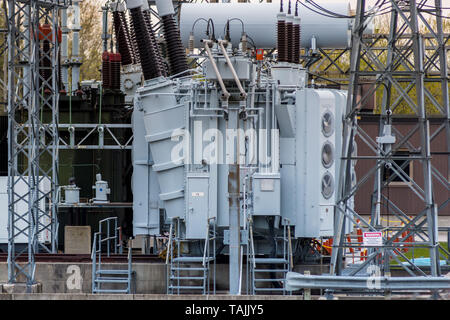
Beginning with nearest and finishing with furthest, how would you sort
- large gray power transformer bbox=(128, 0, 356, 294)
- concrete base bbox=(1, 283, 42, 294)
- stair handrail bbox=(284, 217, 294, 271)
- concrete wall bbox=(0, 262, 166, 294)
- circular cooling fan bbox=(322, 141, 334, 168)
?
stair handrail bbox=(284, 217, 294, 271) < concrete base bbox=(1, 283, 42, 294) < large gray power transformer bbox=(128, 0, 356, 294) < circular cooling fan bbox=(322, 141, 334, 168) < concrete wall bbox=(0, 262, 166, 294)

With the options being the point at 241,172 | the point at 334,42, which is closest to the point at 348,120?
the point at 241,172

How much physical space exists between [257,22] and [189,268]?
13.2 m

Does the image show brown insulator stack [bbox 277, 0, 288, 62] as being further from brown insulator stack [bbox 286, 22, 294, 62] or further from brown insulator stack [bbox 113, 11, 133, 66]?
brown insulator stack [bbox 113, 11, 133, 66]

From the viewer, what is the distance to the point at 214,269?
23.1 m

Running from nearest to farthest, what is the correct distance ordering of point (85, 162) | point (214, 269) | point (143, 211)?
1. point (214, 269)
2. point (143, 211)
3. point (85, 162)

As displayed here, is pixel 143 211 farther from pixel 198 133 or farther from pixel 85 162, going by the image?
pixel 85 162

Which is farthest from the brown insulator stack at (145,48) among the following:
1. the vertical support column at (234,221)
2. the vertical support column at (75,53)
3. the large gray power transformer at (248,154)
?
the vertical support column at (75,53)

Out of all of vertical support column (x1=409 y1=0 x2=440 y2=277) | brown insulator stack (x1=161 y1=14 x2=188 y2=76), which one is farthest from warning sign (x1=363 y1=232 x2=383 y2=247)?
brown insulator stack (x1=161 y1=14 x2=188 y2=76)

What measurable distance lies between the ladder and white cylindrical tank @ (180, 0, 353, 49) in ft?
39.1

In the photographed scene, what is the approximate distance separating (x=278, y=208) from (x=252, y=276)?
1674 millimetres

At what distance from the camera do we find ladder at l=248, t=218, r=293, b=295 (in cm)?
2281

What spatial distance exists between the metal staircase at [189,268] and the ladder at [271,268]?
36.1 inches

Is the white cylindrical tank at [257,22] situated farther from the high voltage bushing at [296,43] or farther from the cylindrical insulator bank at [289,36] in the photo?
the cylindrical insulator bank at [289,36]

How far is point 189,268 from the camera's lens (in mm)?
23453
